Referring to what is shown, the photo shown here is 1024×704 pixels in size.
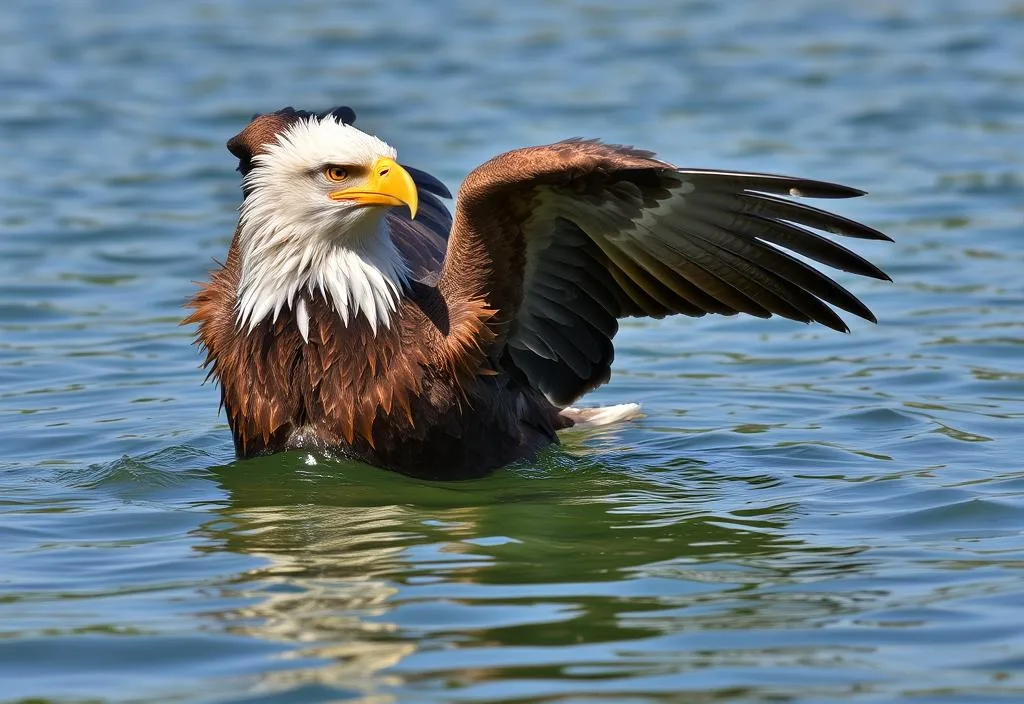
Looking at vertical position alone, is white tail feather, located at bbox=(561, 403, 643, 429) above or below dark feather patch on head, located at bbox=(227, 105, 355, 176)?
below

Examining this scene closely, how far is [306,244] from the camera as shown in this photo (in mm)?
7723

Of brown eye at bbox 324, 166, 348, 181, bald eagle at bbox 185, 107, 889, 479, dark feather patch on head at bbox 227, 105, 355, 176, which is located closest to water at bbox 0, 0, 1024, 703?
bald eagle at bbox 185, 107, 889, 479

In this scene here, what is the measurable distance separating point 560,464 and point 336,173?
178 cm

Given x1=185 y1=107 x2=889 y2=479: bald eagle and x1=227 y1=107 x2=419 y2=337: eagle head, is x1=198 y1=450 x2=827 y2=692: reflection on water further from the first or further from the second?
x1=227 y1=107 x2=419 y2=337: eagle head

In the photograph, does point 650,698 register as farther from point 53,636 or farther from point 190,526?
point 190,526

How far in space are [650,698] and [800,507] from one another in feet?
8.14

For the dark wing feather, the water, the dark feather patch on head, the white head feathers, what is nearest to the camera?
the water

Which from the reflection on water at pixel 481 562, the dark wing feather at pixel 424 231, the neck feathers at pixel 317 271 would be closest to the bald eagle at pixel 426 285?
the neck feathers at pixel 317 271

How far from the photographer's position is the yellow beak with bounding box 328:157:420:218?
7.32 meters

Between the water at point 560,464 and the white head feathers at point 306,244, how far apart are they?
27.7 inches

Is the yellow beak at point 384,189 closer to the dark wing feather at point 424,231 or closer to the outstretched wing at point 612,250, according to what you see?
the outstretched wing at point 612,250

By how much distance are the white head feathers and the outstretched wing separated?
0.33m

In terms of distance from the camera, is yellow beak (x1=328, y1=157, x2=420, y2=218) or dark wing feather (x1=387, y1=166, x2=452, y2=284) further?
dark wing feather (x1=387, y1=166, x2=452, y2=284)

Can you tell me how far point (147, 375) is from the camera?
33.8ft
